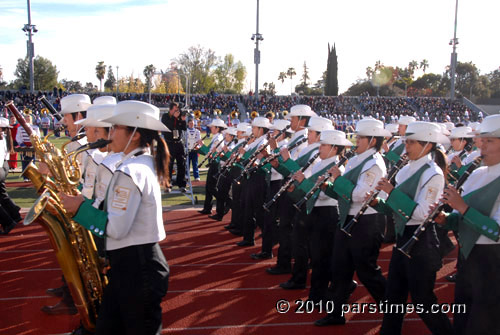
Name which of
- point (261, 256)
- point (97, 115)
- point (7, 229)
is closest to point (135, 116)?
point (97, 115)

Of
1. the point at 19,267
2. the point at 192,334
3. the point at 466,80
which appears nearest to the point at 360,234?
the point at 192,334

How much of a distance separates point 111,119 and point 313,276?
11.4 feet

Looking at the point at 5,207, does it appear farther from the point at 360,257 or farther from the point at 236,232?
the point at 360,257

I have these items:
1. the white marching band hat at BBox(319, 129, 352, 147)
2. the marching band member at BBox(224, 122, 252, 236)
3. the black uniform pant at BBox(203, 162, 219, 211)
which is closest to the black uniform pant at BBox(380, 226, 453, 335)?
the white marching band hat at BBox(319, 129, 352, 147)

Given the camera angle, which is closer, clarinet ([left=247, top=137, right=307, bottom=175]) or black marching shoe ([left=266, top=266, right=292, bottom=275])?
clarinet ([left=247, top=137, right=307, bottom=175])

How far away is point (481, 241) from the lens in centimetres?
375

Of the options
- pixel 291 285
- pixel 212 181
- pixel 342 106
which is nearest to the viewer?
pixel 291 285

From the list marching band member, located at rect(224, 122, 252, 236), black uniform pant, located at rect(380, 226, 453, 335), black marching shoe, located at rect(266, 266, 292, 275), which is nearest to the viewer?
black uniform pant, located at rect(380, 226, 453, 335)

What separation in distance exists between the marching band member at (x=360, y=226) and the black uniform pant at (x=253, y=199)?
322 cm

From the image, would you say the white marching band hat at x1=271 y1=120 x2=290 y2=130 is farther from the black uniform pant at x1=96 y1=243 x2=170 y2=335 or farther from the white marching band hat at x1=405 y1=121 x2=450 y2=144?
the black uniform pant at x1=96 y1=243 x2=170 y2=335

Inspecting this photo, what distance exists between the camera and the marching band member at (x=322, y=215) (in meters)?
5.73

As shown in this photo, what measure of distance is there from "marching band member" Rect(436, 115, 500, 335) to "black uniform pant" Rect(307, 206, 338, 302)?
197cm

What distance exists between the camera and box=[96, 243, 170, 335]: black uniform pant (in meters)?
3.14

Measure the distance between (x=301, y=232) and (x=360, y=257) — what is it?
1.25 metres
